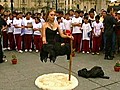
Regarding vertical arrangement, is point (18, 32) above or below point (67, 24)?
below

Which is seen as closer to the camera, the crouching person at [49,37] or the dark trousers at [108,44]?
the crouching person at [49,37]

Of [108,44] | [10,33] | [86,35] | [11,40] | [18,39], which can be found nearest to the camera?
[108,44]

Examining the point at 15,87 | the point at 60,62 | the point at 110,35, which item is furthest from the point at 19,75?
the point at 110,35

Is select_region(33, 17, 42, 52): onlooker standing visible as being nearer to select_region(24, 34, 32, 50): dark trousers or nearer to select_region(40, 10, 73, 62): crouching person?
select_region(24, 34, 32, 50): dark trousers

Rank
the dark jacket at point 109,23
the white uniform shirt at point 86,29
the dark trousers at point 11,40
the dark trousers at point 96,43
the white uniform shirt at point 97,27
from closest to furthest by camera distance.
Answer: the dark jacket at point 109,23
the white uniform shirt at point 97,27
the white uniform shirt at point 86,29
the dark trousers at point 96,43
the dark trousers at point 11,40

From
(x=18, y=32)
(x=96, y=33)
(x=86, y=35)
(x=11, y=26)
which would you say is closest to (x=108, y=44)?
(x=96, y=33)

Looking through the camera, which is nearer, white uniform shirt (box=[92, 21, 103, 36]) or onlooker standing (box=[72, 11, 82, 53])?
white uniform shirt (box=[92, 21, 103, 36])

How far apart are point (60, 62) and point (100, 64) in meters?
1.46

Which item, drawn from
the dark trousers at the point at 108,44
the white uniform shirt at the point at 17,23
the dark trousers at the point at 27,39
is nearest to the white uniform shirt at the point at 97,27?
the dark trousers at the point at 108,44

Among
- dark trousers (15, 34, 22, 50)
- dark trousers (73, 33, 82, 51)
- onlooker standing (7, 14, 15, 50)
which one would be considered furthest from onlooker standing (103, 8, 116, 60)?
onlooker standing (7, 14, 15, 50)

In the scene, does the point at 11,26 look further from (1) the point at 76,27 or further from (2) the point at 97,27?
(2) the point at 97,27

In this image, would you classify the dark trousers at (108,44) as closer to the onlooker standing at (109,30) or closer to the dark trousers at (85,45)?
the onlooker standing at (109,30)

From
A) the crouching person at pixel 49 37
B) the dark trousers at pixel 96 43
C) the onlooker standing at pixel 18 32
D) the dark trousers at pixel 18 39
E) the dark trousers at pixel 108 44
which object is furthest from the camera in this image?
the dark trousers at pixel 18 39

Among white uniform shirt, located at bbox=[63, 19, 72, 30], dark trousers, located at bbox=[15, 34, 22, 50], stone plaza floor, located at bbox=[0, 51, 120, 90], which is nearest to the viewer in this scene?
stone plaza floor, located at bbox=[0, 51, 120, 90]
